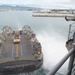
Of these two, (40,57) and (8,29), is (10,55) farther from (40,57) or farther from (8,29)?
(8,29)

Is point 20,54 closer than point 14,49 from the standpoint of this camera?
Yes

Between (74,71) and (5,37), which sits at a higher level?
(74,71)

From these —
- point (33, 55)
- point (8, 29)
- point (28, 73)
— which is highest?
point (8, 29)

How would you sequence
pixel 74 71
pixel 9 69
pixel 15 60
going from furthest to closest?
pixel 15 60
pixel 9 69
pixel 74 71

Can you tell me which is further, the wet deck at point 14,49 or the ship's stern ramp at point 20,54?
the wet deck at point 14,49

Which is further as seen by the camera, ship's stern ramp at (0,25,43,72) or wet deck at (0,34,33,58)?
wet deck at (0,34,33,58)

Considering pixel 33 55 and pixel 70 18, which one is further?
pixel 33 55

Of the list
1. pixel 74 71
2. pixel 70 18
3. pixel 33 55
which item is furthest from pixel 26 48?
pixel 74 71

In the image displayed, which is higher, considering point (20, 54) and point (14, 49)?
point (14, 49)
